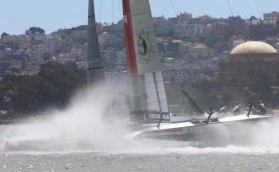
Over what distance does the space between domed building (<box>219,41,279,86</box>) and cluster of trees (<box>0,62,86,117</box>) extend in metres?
40.7

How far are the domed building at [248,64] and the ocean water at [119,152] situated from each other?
85.0 m

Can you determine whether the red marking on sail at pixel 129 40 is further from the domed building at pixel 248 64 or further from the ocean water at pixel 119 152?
the domed building at pixel 248 64

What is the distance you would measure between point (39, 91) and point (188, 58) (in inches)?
3860

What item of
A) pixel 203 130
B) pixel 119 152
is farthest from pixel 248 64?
pixel 119 152

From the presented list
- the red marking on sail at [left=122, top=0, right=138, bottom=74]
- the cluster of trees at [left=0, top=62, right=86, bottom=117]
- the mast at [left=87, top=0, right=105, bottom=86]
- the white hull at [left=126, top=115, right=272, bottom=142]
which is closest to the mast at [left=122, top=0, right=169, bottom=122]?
the red marking on sail at [left=122, top=0, right=138, bottom=74]

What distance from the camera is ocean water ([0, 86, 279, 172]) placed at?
2286 centimetres

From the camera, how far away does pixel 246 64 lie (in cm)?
12144

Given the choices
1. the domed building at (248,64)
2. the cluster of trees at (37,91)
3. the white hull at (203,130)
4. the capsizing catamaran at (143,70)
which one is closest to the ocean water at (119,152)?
the white hull at (203,130)

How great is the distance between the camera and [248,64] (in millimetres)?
121750

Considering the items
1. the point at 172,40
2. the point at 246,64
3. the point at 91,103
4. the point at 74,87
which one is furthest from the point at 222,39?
the point at 91,103

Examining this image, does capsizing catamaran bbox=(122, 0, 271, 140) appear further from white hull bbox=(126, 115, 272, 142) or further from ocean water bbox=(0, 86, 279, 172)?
ocean water bbox=(0, 86, 279, 172)

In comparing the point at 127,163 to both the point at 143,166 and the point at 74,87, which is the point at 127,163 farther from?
the point at 74,87

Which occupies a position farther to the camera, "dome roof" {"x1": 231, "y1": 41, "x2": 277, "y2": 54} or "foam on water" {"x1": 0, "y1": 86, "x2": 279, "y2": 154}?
"dome roof" {"x1": 231, "y1": 41, "x2": 277, "y2": 54}

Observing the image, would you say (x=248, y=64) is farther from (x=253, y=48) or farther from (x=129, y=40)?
(x=129, y=40)
